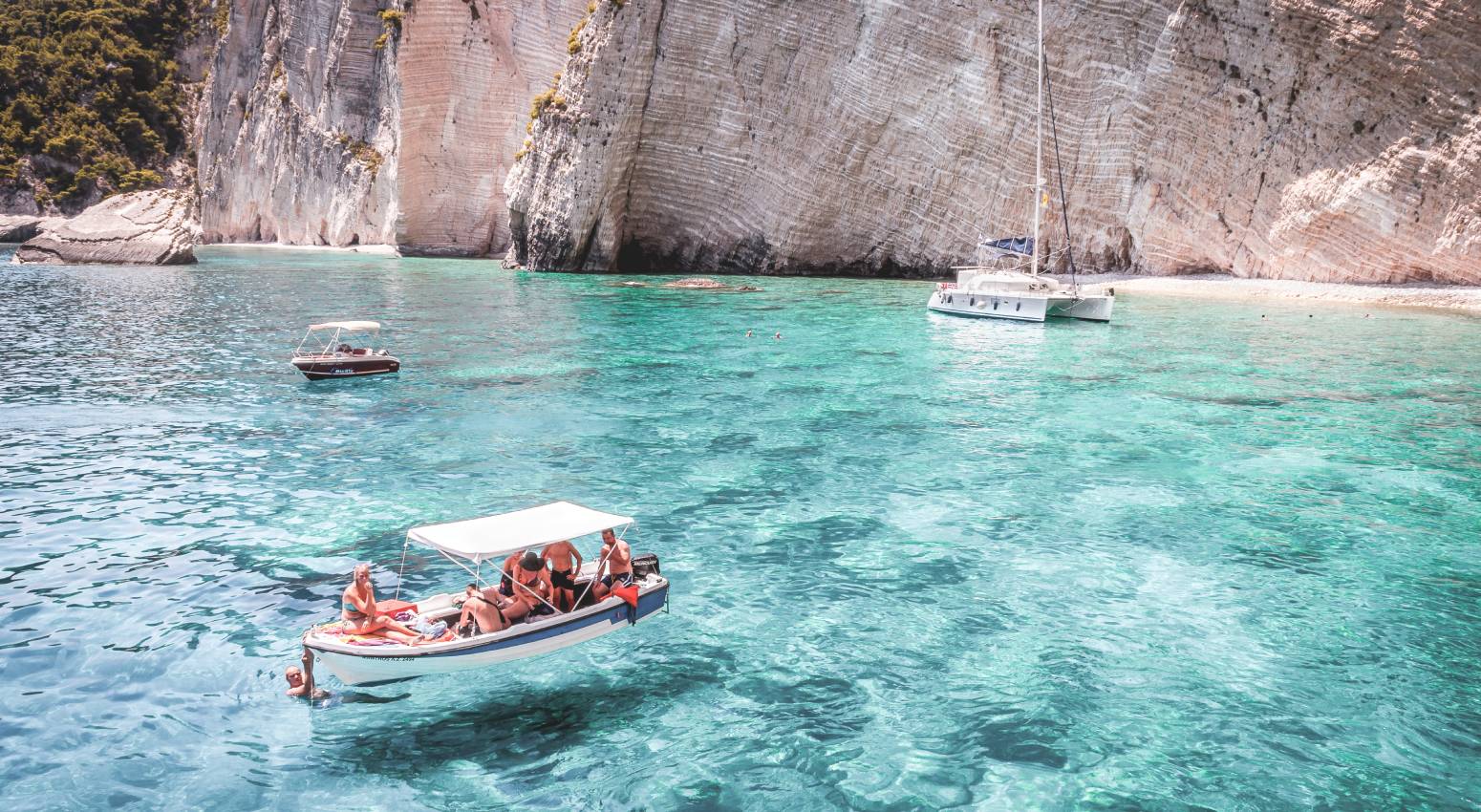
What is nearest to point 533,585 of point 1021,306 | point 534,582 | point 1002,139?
point 534,582

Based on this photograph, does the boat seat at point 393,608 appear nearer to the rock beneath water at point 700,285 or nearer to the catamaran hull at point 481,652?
the catamaran hull at point 481,652

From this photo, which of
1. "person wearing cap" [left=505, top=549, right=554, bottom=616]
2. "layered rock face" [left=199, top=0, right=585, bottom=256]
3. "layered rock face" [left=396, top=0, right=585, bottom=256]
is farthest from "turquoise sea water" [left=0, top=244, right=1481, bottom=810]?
"layered rock face" [left=199, top=0, right=585, bottom=256]

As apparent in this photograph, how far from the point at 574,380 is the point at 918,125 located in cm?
3530

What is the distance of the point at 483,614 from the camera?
10.1 m

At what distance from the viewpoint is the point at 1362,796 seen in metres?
8.41

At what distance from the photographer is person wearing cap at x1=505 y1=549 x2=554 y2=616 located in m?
10.5

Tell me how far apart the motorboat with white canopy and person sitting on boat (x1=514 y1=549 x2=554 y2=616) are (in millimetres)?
137

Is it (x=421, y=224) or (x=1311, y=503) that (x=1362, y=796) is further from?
(x=421, y=224)

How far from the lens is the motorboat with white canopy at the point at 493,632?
9773 millimetres

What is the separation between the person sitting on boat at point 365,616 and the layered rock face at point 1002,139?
4600 centimetres

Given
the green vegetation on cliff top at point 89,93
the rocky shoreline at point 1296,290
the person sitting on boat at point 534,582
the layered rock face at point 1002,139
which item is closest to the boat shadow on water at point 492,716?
the person sitting on boat at point 534,582

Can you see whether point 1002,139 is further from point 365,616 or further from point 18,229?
point 18,229

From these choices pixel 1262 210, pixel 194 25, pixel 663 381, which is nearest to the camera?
pixel 663 381

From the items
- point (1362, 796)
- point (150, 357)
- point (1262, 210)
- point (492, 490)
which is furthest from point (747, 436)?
point (1262, 210)
